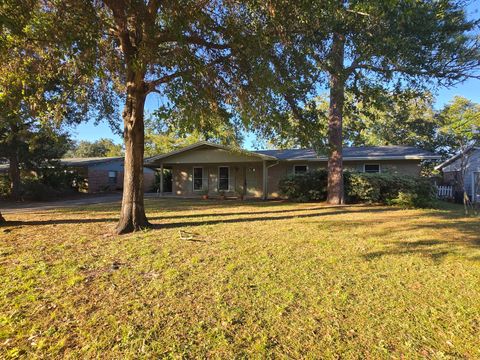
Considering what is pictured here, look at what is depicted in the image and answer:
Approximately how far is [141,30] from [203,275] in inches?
221

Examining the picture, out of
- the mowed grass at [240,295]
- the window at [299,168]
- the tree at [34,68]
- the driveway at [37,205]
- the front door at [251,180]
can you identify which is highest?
the tree at [34,68]

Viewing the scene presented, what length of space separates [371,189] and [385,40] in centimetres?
817

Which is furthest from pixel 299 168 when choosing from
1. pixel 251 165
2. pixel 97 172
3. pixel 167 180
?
pixel 97 172

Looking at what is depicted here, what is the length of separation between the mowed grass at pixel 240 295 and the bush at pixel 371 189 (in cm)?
609

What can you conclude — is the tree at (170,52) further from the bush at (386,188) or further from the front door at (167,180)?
the front door at (167,180)

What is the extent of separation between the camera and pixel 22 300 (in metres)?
3.92

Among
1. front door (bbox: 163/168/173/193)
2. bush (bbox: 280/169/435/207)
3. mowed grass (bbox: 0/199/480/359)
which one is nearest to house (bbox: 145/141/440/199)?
bush (bbox: 280/169/435/207)

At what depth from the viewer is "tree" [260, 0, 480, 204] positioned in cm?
695

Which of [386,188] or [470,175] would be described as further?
[470,175]

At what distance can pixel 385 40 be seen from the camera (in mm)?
7527

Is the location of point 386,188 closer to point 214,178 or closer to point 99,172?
point 214,178

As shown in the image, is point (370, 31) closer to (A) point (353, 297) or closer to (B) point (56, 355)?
(A) point (353, 297)

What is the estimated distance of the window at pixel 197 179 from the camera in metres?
21.1

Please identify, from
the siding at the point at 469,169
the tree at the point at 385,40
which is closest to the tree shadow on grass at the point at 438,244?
the tree at the point at 385,40
